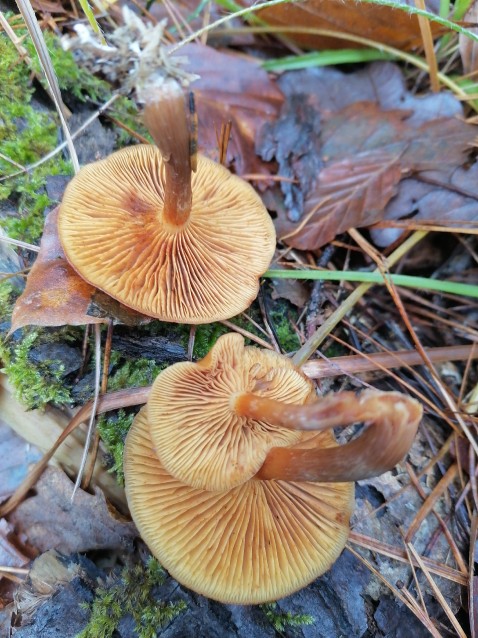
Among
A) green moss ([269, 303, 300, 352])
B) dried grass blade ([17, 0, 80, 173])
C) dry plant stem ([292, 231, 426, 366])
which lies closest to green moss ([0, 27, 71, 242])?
dried grass blade ([17, 0, 80, 173])

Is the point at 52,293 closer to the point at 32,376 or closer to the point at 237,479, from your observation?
the point at 32,376

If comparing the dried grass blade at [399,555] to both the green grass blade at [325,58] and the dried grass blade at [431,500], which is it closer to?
the dried grass blade at [431,500]

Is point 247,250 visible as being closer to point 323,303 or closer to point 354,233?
point 323,303

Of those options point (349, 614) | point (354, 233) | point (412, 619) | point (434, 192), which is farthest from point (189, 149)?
point (412, 619)

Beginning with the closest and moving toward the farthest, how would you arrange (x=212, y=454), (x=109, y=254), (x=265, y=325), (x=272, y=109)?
(x=212, y=454)
(x=109, y=254)
(x=265, y=325)
(x=272, y=109)

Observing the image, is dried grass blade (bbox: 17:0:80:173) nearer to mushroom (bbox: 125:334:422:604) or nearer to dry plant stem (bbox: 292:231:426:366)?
mushroom (bbox: 125:334:422:604)
